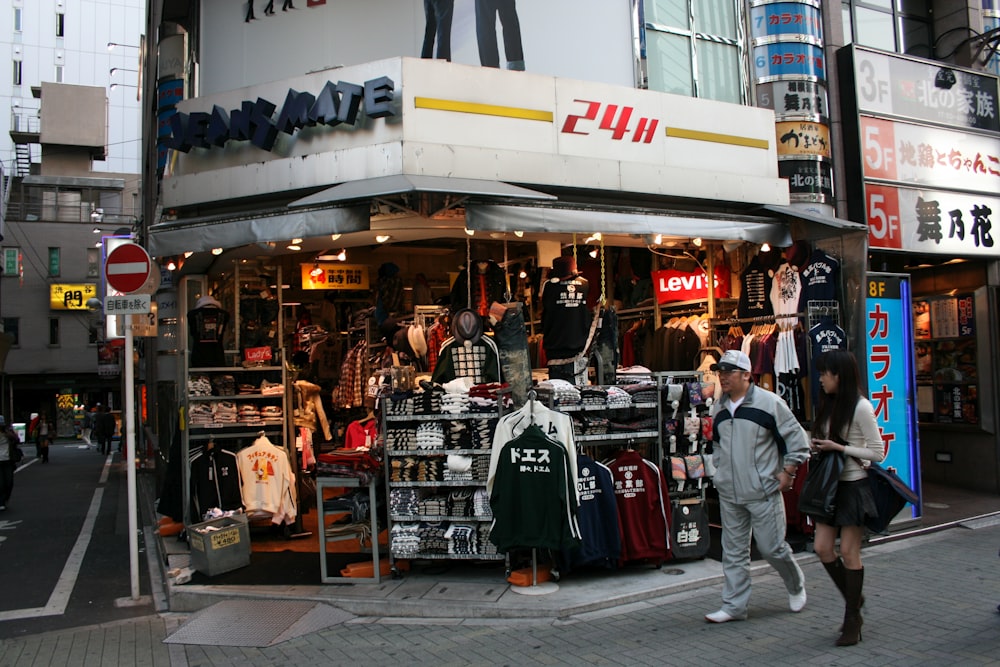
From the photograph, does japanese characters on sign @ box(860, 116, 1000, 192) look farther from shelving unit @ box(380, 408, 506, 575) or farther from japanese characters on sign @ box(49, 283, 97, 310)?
japanese characters on sign @ box(49, 283, 97, 310)

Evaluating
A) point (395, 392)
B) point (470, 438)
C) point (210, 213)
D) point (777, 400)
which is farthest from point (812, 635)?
point (210, 213)

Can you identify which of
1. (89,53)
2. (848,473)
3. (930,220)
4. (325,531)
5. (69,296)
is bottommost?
(325,531)

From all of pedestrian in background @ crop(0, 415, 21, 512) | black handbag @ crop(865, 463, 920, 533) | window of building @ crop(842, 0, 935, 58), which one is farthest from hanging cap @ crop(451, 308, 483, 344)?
pedestrian in background @ crop(0, 415, 21, 512)

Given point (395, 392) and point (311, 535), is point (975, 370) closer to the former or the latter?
point (395, 392)

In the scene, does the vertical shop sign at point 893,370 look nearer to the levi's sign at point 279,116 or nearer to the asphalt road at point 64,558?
the levi's sign at point 279,116

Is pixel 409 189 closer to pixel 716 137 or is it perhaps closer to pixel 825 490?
pixel 825 490

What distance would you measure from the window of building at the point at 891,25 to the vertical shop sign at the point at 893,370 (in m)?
4.60

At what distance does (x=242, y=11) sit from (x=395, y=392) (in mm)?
5375

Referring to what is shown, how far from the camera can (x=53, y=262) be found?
4300 centimetres

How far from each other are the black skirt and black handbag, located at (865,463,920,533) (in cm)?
7

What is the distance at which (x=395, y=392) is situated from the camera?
24.6 feet

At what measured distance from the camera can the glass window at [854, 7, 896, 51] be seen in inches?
459

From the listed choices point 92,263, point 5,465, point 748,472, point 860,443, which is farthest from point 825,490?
point 92,263

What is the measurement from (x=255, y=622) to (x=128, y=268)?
12.2 ft
